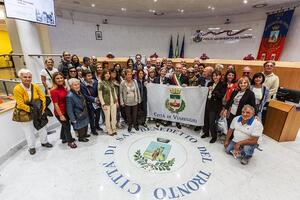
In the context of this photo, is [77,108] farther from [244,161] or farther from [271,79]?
[271,79]

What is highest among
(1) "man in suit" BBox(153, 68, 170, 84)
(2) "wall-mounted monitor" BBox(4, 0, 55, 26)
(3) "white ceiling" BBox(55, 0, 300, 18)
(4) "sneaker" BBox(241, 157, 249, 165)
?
(3) "white ceiling" BBox(55, 0, 300, 18)

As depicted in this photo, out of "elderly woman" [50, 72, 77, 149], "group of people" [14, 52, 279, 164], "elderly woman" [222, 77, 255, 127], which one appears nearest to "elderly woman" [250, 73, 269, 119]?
"group of people" [14, 52, 279, 164]

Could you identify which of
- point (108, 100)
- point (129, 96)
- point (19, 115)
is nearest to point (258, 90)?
point (129, 96)

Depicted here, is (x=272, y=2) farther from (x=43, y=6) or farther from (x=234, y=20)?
(x=43, y=6)

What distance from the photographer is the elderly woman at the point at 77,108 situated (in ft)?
8.44

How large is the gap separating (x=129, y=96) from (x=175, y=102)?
102 cm

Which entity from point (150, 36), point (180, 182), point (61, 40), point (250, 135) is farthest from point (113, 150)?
point (150, 36)

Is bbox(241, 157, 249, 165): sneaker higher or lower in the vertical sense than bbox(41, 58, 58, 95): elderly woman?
lower

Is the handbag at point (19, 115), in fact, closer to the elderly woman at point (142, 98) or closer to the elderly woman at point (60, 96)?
the elderly woman at point (60, 96)

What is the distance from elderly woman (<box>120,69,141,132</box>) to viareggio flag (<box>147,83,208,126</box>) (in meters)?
0.43

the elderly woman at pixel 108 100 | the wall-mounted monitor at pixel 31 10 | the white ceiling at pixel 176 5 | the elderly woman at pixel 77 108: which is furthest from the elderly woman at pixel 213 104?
the white ceiling at pixel 176 5

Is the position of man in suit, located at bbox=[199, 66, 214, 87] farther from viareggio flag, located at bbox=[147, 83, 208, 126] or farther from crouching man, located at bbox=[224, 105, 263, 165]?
crouching man, located at bbox=[224, 105, 263, 165]

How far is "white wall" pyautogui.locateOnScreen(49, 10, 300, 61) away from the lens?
777 cm

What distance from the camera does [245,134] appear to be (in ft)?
7.86
